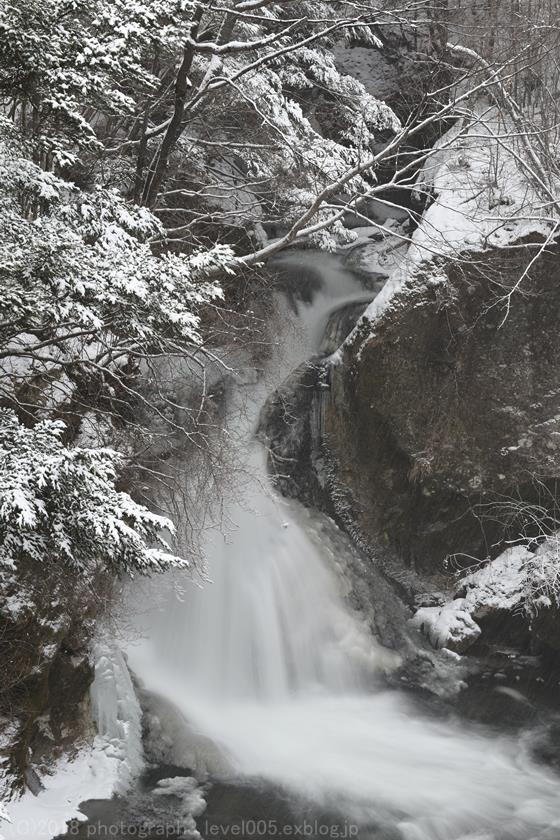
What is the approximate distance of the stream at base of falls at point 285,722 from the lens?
6.84 metres

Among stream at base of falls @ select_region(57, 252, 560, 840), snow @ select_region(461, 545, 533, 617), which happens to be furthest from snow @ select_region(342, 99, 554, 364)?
snow @ select_region(461, 545, 533, 617)

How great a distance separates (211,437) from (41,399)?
2330 millimetres

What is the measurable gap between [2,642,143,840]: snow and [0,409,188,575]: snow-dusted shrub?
282 cm

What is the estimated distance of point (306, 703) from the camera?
909cm

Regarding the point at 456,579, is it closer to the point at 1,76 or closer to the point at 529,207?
the point at 529,207

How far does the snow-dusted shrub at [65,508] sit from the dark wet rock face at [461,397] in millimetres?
7325

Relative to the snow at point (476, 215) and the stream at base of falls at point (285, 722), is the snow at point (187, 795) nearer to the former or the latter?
the stream at base of falls at point (285, 722)

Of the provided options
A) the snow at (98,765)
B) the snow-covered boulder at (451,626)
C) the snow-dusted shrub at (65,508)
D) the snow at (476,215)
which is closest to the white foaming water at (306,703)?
the snow at (98,765)

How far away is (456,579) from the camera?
1177 centimetres

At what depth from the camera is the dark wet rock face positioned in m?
10.8

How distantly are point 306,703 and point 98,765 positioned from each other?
10.5ft

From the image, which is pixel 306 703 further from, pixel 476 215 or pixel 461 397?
pixel 476 215

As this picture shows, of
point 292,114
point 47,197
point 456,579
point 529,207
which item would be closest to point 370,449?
point 456,579

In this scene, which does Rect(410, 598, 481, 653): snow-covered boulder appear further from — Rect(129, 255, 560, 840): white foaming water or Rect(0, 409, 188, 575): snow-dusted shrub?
Rect(0, 409, 188, 575): snow-dusted shrub
